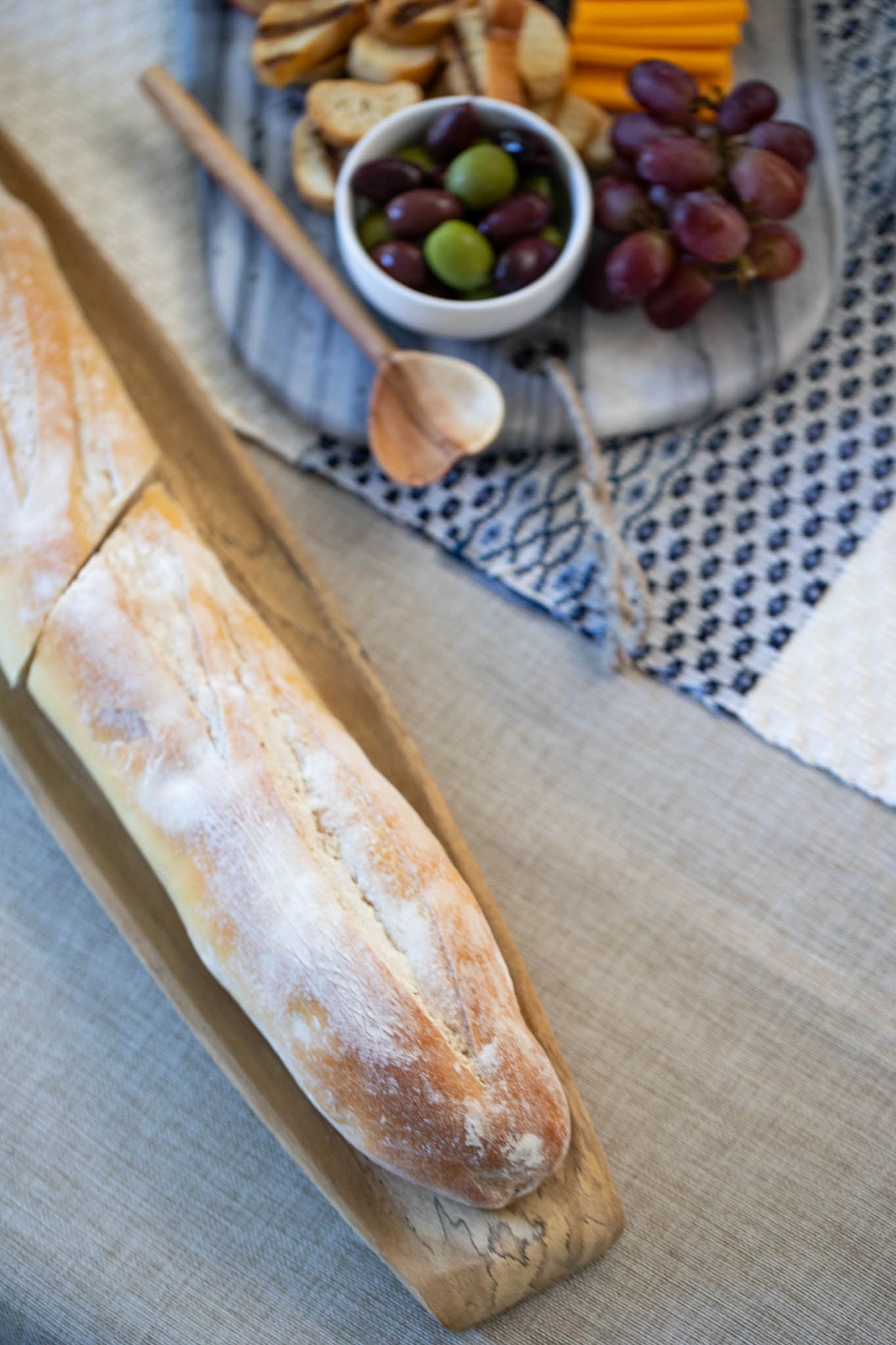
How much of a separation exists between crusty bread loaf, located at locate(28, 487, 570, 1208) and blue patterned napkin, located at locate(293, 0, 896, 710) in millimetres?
232

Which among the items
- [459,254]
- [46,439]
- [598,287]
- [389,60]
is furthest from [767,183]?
[46,439]

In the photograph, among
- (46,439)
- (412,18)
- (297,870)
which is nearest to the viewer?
(297,870)

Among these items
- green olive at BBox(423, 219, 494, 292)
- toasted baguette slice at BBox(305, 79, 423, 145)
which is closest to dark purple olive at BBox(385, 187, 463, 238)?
green olive at BBox(423, 219, 494, 292)

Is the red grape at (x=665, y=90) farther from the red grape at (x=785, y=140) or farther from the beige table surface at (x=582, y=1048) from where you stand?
the beige table surface at (x=582, y=1048)

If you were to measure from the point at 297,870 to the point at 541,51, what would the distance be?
0.78 meters

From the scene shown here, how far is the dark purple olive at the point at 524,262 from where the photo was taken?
0.85m

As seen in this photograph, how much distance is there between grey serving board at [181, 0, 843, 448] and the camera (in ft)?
3.02

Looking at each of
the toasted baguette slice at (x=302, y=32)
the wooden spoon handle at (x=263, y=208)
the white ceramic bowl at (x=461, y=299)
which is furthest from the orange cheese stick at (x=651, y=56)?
the wooden spoon handle at (x=263, y=208)

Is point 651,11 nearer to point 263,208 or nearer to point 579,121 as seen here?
point 579,121

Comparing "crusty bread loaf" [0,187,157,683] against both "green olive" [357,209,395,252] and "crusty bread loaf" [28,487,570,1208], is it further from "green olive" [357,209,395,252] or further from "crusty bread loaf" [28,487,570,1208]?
"green olive" [357,209,395,252]

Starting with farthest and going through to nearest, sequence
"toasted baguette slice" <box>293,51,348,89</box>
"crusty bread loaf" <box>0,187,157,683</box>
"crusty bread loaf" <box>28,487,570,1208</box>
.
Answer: "toasted baguette slice" <box>293,51,348,89</box> → "crusty bread loaf" <box>0,187,157,683</box> → "crusty bread loaf" <box>28,487,570,1208</box>

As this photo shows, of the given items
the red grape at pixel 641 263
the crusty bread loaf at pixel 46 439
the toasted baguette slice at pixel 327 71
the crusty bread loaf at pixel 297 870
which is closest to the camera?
the crusty bread loaf at pixel 297 870

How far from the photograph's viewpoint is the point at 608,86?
96 centimetres

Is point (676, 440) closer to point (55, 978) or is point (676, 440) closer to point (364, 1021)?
point (364, 1021)
